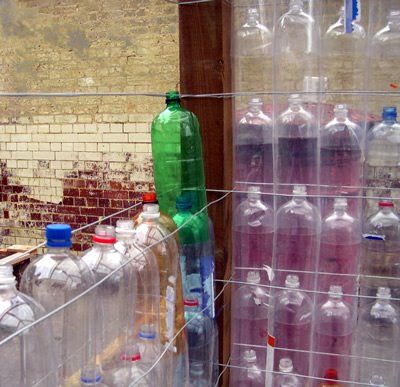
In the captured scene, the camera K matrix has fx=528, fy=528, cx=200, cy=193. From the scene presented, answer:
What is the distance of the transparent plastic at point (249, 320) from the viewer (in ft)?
4.59

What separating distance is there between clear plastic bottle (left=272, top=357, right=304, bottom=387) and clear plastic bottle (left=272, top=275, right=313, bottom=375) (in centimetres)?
2

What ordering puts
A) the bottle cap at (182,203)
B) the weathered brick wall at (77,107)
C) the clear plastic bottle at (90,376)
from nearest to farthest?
the clear plastic bottle at (90,376) < the bottle cap at (182,203) < the weathered brick wall at (77,107)

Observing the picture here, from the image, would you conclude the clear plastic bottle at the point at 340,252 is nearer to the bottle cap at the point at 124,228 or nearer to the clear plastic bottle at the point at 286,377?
the clear plastic bottle at the point at 286,377

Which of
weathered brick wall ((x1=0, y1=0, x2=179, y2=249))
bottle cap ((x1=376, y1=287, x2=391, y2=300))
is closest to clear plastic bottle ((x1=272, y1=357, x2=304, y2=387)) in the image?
bottle cap ((x1=376, y1=287, x2=391, y2=300))

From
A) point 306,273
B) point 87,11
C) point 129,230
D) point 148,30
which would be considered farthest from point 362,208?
point 87,11

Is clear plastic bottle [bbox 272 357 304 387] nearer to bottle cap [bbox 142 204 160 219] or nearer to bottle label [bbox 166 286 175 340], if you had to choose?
bottle label [bbox 166 286 175 340]

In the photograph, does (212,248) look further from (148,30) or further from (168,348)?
(148,30)

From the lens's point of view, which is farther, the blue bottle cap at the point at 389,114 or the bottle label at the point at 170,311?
the blue bottle cap at the point at 389,114

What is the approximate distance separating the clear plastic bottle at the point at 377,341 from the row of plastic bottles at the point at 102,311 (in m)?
0.50

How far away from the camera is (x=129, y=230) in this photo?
2.91 feet

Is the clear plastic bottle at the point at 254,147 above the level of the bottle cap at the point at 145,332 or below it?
above

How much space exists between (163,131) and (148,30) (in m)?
2.14

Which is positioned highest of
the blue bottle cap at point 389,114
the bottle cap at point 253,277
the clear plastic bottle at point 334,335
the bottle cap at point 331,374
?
the blue bottle cap at point 389,114

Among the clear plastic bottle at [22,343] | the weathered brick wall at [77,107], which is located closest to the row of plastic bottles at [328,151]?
the clear plastic bottle at [22,343]
